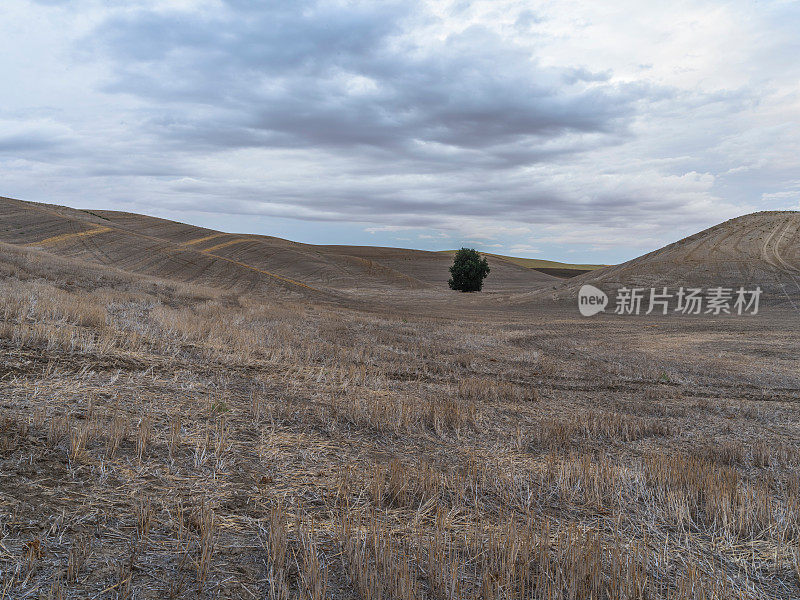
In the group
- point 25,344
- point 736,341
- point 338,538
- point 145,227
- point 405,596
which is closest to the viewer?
point 405,596

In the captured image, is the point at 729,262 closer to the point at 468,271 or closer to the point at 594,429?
the point at 468,271

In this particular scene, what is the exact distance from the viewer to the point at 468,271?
8162cm

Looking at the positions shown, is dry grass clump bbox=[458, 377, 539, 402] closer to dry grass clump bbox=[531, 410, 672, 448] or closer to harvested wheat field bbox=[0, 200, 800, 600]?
harvested wheat field bbox=[0, 200, 800, 600]

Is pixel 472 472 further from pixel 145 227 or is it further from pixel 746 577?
pixel 145 227

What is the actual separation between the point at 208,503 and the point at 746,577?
190 inches

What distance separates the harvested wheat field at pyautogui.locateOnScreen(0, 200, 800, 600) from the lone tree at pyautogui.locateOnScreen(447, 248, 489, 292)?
6694cm

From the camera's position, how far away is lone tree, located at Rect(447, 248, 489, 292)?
268 feet

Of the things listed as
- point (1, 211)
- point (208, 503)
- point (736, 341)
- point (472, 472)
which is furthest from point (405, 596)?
point (1, 211)

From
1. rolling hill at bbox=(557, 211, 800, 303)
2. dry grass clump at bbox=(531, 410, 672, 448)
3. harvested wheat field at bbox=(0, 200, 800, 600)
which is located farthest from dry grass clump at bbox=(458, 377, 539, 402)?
rolling hill at bbox=(557, 211, 800, 303)

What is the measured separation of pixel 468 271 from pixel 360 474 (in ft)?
253

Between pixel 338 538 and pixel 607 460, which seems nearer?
pixel 338 538

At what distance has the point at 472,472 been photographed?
20.0ft

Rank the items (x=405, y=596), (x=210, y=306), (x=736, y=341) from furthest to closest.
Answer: (x=736, y=341), (x=210, y=306), (x=405, y=596)

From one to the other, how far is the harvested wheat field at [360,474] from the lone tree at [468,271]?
6694cm
